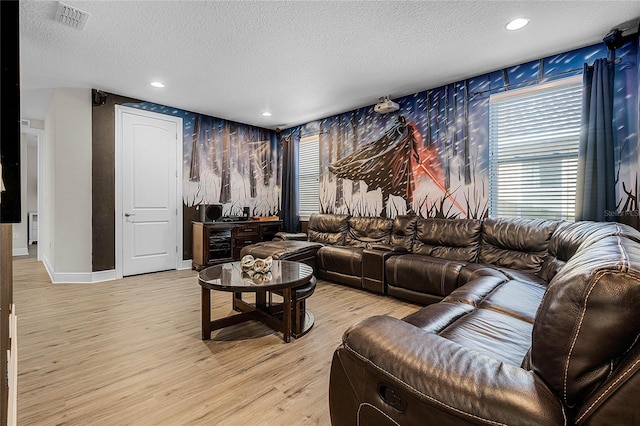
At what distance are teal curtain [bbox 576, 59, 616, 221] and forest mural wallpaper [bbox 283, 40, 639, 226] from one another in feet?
0.37

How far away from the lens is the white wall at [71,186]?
407cm

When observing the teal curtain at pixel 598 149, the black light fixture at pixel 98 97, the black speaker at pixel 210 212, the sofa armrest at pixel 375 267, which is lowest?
the sofa armrest at pixel 375 267

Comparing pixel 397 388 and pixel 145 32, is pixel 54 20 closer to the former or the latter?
pixel 145 32

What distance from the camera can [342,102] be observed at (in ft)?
15.3

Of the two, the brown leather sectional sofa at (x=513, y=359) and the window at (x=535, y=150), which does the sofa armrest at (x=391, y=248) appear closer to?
the window at (x=535, y=150)

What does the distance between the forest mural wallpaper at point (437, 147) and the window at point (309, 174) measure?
177 millimetres

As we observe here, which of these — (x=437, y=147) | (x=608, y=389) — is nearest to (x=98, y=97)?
(x=437, y=147)

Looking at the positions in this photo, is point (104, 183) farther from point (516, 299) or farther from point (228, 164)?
point (516, 299)

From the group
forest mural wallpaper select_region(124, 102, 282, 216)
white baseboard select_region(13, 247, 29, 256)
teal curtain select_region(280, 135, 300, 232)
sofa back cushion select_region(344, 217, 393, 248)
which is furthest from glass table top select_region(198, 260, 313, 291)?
white baseboard select_region(13, 247, 29, 256)

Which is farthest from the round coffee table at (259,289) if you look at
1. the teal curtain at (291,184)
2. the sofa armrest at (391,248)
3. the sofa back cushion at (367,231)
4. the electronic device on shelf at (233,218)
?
the teal curtain at (291,184)

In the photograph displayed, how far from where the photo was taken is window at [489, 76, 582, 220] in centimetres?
312

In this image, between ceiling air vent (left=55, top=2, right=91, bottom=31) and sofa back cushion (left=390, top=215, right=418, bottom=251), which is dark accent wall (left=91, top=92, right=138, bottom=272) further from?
sofa back cushion (left=390, top=215, right=418, bottom=251)

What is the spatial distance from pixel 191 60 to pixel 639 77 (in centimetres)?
425

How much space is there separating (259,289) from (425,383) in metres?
1.57
